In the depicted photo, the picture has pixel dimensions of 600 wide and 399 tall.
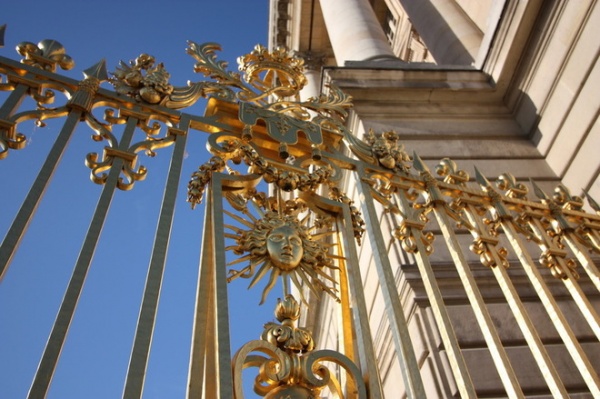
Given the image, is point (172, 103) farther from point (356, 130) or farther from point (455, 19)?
point (455, 19)

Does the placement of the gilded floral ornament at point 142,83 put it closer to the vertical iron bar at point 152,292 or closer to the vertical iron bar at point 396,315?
the vertical iron bar at point 152,292

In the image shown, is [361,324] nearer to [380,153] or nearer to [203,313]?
[203,313]

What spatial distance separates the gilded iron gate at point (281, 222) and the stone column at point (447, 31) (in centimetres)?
696

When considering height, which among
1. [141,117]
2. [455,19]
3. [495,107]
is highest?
[455,19]

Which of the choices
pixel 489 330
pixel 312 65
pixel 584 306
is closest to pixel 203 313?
pixel 489 330

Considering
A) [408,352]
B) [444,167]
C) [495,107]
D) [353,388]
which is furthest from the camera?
[495,107]

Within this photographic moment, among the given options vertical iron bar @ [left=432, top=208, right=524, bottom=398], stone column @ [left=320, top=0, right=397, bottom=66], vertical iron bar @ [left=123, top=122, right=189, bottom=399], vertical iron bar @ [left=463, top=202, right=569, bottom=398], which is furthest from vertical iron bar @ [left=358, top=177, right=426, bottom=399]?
stone column @ [left=320, top=0, right=397, bottom=66]

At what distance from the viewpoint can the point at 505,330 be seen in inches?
204

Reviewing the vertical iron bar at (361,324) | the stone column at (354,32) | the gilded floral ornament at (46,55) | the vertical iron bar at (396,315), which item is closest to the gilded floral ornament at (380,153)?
the vertical iron bar at (396,315)

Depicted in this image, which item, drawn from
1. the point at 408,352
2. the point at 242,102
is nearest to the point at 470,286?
the point at 408,352

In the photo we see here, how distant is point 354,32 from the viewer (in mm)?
13148

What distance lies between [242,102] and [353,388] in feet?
8.12

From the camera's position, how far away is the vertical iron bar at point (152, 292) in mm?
2672

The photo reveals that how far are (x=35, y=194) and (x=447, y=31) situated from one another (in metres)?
10.7
